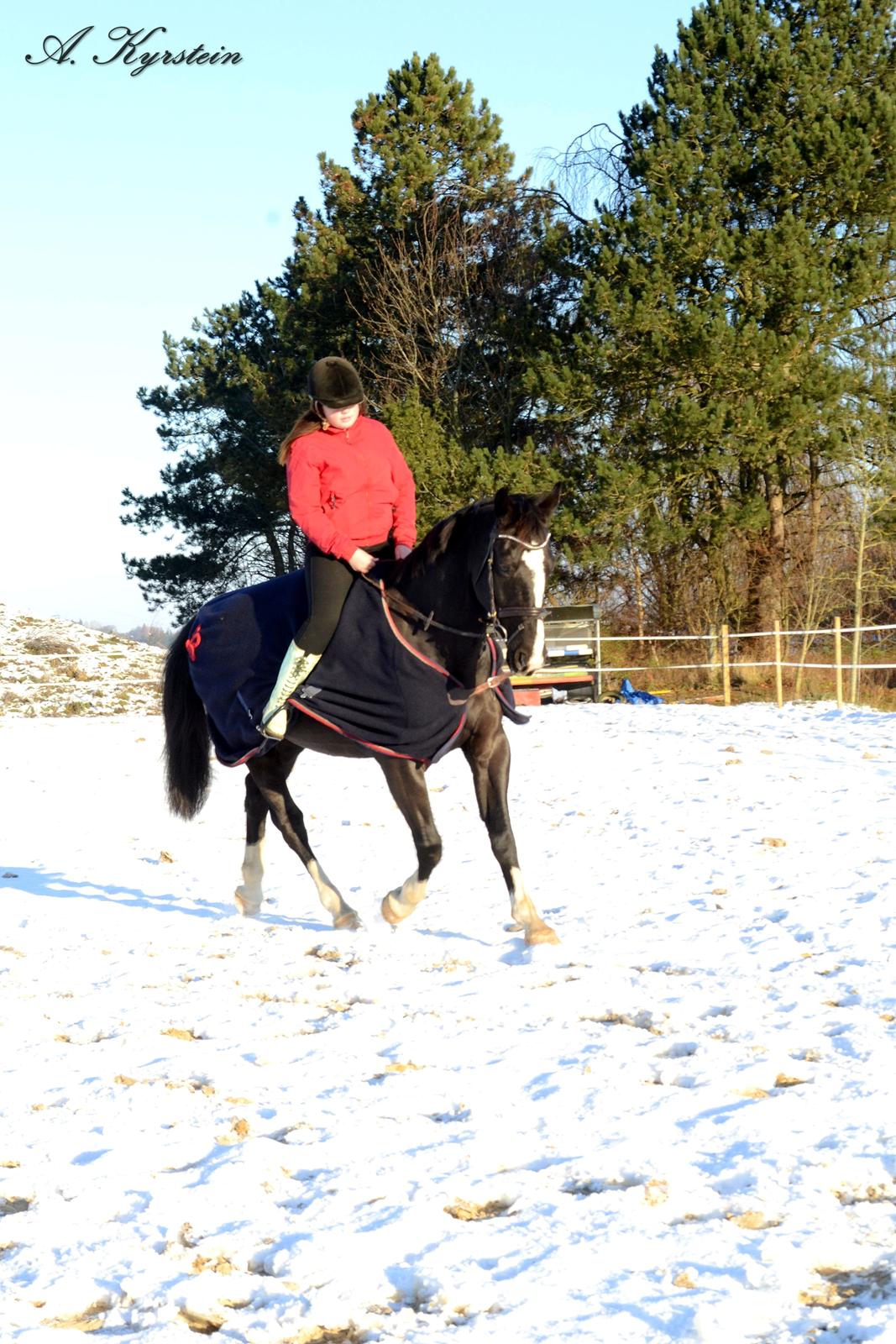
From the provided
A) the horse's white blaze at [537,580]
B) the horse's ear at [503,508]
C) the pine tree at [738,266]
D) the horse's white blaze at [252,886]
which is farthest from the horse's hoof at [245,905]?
the pine tree at [738,266]

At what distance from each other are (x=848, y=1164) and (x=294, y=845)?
411 centimetres

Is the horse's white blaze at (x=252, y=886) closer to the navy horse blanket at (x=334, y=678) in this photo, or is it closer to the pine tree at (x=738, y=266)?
the navy horse blanket at (x=334, y=678)

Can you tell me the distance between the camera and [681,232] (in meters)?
23.2

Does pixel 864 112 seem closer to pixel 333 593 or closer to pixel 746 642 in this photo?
pixel 746 642

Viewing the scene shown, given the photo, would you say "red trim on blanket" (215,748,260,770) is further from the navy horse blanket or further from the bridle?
the bridle

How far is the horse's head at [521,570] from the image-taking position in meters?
5.07

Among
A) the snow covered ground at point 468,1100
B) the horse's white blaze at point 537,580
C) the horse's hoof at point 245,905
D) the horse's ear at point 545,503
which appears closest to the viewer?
the snow covered ground at point 468,1100

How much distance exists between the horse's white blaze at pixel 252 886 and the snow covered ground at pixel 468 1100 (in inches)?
4.1

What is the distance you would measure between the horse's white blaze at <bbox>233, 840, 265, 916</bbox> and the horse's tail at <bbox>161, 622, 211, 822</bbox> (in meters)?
0.73

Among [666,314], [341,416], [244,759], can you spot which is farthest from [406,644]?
[666,314]

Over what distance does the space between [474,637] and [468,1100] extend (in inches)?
90.1

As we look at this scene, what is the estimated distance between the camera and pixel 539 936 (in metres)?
5.53

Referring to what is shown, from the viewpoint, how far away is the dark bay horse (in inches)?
203

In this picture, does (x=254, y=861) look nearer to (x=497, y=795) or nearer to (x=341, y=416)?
(x=497, y=795)
